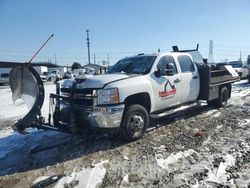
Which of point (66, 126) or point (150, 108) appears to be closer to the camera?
point (66, 126)

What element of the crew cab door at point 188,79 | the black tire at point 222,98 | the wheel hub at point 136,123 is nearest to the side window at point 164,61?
the crew cab door at point 188,79

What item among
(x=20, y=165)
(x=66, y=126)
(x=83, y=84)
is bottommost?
(x=20, y=165)

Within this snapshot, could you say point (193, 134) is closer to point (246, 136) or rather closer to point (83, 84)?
point (246, 136)

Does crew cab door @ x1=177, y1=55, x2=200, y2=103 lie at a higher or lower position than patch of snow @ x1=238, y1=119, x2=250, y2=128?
higher

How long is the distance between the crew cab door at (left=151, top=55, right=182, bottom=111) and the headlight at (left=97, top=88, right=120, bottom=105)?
4.11 feet

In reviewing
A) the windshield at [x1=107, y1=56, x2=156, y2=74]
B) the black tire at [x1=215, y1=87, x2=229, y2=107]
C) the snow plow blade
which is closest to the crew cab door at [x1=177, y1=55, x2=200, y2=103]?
the windshield at [x1=107, y1=56, x2=156, y2=74]

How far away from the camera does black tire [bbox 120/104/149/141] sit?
5734 mm

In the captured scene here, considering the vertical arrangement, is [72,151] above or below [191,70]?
below

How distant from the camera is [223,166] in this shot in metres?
4.40

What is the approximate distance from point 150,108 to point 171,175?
2405 millimetres

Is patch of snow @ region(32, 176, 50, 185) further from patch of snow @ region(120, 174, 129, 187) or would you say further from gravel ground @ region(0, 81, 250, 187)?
patch of snow @ region(120, 174, 129, 187)

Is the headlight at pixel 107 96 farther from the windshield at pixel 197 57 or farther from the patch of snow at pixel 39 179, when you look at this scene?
the windshield at pixel 197 57

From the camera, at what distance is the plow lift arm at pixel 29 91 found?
5062 millimetres

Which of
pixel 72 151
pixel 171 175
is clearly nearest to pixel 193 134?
pixel 171 175
